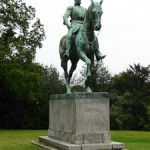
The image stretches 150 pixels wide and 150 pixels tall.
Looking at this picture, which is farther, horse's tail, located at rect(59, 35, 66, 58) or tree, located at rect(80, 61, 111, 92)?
tree, located at rect(80, 61, 111, 92)

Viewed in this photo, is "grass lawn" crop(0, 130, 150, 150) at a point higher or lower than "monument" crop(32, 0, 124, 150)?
lower

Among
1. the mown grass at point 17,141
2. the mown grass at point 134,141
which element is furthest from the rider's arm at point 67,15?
the mown grass at point 134,141

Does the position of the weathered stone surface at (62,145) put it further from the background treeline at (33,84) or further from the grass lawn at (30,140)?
the background treeline at (33,84)

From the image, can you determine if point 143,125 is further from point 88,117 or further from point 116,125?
point 88,117

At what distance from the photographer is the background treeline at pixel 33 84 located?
33625 millimetres

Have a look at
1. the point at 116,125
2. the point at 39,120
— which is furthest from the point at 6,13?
the point at 116,125

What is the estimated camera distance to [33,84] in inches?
1346

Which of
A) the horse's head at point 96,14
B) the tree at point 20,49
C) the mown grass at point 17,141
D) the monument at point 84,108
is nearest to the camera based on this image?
the horse's head at point 96,14

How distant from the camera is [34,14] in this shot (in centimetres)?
3550

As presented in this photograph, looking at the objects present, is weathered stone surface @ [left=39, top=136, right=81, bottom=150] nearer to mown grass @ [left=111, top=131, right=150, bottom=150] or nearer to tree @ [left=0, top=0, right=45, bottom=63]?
mown grass @ [left=111, top=131, right=150, bottom=150]

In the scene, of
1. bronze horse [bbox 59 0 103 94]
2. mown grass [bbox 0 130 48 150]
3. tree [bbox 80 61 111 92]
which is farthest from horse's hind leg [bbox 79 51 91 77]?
tree [bbox 80 61 111 92]

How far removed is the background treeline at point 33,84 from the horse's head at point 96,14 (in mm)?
21165

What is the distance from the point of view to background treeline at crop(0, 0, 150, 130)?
3362cm

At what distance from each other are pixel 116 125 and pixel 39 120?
962 cm
